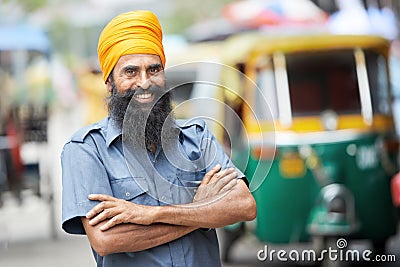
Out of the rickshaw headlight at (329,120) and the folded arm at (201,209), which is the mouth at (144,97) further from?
the rickshaw headlight at (329,120)

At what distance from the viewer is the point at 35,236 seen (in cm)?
1264

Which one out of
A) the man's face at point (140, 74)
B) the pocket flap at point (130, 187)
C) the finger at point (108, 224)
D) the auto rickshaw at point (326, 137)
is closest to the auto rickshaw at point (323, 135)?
the auto rickshaw at point (326, 137)

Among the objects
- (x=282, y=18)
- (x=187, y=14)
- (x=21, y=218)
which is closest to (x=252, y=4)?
(x=282, y=18)

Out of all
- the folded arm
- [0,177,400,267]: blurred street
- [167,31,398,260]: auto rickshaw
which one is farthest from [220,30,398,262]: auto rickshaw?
the folded arm

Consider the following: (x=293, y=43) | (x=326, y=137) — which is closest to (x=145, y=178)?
(x=326, y=137)

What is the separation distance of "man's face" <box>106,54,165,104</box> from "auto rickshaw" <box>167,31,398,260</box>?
4.76m

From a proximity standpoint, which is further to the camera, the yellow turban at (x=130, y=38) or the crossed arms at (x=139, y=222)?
the yellow turban at (x=130, y=38)

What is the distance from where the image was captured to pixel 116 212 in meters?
3.21

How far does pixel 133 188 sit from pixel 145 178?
0.05 metres

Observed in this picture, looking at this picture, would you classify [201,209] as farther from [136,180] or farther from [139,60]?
[139,60]

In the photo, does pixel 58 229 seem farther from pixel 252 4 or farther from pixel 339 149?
pixel 252 4

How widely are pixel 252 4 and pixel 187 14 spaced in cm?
3299

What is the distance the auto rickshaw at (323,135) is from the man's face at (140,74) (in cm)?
476

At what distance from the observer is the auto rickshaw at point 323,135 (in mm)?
8695
